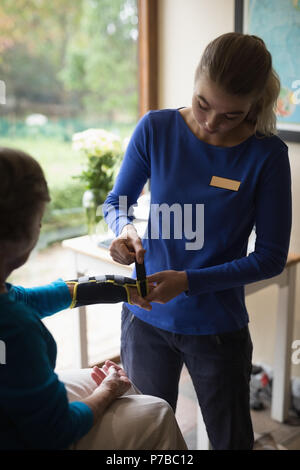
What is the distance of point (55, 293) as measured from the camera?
3.91 feet

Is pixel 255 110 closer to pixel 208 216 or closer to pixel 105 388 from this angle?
pixel 208 216

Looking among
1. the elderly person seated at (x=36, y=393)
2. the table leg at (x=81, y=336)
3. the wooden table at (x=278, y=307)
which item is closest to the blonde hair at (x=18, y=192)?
the elderly person seated at (x=36, y=393)

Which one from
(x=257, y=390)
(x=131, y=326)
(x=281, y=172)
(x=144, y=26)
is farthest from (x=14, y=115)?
(x=257, y=390)

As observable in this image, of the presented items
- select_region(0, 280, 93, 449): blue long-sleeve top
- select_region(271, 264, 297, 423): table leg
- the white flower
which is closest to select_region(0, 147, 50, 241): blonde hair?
select_region(0, 280, 93, 449): blue long-sleeve top

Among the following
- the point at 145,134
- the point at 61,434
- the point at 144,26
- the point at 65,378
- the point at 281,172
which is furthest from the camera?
the point at 144,26

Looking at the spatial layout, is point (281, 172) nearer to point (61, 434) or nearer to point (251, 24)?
point (61, 434)

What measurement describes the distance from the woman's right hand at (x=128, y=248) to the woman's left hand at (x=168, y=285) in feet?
0.22

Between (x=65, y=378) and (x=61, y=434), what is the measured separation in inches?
9.4

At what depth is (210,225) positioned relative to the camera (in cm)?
131

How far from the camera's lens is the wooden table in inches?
84.6

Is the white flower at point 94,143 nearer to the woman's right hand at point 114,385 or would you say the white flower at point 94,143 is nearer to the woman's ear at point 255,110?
the woman's ear at point 255,110

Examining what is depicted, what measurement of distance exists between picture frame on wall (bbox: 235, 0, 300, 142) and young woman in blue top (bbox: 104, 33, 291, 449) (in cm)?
100

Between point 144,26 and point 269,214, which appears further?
point 144,26

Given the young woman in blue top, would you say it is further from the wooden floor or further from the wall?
the wall
